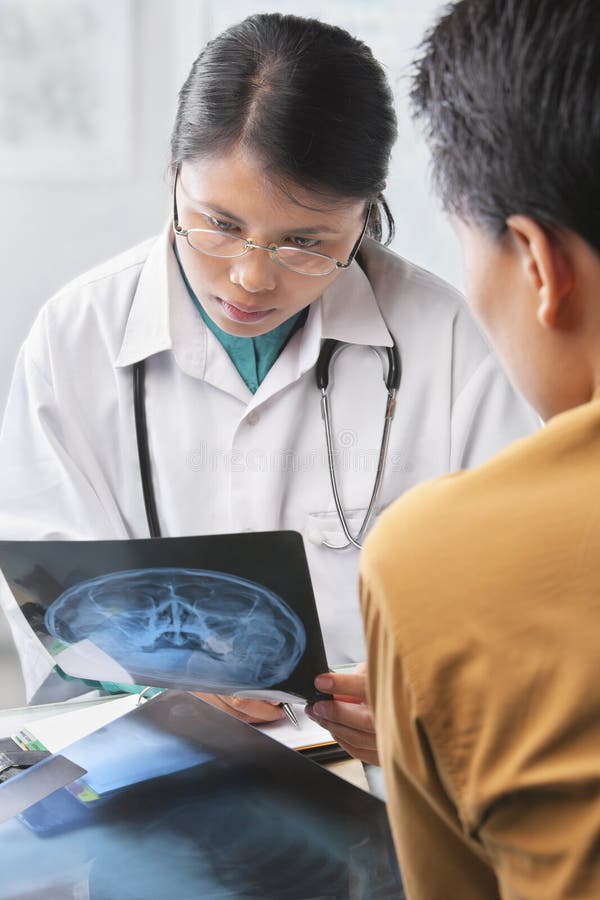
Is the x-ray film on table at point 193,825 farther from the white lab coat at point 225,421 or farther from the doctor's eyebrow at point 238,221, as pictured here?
the doctor's eyebrow at point 238,221

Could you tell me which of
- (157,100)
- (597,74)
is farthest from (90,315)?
(157,100)

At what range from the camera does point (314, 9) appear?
2.12 m

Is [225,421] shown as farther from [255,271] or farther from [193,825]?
[193,825]

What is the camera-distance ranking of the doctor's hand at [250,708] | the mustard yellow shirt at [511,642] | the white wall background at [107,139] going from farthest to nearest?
the white wall background at [107,139] → the doctor's hand at [250,708] → the mustard yellow shirt at [511,642]

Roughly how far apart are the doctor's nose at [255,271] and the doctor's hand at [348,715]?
1.49 feet

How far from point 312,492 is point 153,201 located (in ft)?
4.00

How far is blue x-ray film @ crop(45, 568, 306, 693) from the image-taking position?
83 centimetres

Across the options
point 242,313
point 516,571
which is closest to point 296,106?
point 242,313

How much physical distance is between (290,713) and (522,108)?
2.24ft

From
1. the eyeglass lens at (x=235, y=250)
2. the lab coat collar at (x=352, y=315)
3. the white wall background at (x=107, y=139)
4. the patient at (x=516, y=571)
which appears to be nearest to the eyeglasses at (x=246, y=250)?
the eyeglass lens at (x=235, y=250)

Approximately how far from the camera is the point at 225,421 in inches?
50.3

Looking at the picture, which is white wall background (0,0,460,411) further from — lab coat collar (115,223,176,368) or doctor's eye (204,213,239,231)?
doctor's eye (204,213,239,231)

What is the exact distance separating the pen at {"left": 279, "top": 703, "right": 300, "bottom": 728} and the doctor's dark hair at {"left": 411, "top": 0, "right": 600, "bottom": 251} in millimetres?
605

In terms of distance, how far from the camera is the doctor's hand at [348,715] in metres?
0.87
